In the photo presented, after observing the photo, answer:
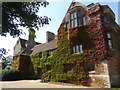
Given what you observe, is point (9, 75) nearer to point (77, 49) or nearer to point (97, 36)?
point (77, 49)

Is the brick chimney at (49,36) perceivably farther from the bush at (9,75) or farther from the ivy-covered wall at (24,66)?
the bush at (9,75)

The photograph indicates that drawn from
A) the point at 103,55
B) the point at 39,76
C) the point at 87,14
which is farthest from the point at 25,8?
the point at 39,76

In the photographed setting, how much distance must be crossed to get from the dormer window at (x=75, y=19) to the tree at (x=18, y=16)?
18.2 meters

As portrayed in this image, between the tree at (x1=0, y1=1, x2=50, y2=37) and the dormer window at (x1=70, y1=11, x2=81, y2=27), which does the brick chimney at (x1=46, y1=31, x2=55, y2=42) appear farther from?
the tree at (x1=0, y1=1, x2=50, y2=37)

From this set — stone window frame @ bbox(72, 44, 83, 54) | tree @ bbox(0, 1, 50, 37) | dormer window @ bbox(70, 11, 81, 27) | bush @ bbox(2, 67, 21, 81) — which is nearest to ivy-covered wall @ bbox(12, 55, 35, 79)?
bush @ bbox(2, 67, 21, 81)

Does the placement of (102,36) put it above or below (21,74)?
above

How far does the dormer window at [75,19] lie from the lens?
25.0m

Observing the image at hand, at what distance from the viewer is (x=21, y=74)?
35.4 meters

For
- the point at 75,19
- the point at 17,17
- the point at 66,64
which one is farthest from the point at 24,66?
the point at 17,17

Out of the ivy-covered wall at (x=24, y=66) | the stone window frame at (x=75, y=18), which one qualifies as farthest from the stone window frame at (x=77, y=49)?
the ivy-covered wall at (x=24, y=66)

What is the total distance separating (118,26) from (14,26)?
23.4 metres

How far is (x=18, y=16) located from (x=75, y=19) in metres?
19.4

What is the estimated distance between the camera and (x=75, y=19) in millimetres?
25484

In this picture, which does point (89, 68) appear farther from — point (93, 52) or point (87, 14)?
point (87, 14)
